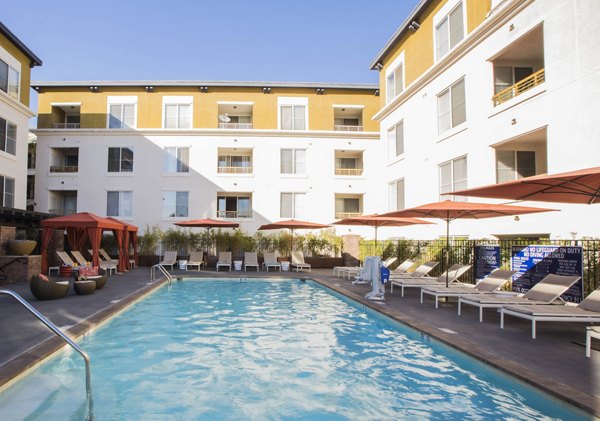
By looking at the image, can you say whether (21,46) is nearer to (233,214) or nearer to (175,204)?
(175,204)

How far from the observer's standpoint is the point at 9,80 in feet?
65.1

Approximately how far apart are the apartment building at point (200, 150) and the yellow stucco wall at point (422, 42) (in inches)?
263

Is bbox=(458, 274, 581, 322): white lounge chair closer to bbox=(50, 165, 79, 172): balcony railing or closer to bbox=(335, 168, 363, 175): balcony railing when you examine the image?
bbox=(335, 168, 363, 175): balcony railing

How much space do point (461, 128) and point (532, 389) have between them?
12.5 metres

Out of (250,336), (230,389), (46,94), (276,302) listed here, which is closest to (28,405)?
(230,389)

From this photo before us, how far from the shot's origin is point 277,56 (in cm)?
2216

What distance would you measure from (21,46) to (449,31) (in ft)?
65.8

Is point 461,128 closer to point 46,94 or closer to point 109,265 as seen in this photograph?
point 109,265

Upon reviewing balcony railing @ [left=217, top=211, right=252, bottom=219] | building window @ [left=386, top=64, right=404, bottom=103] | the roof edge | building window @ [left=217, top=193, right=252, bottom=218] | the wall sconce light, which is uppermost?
the wall sconce light

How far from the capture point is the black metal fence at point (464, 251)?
336 inches

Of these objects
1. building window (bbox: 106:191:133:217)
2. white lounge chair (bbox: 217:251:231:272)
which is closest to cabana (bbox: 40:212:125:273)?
white lounge chair (bbox: 217:251:231:272)

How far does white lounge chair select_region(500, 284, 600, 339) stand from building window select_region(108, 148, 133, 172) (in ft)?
78.5

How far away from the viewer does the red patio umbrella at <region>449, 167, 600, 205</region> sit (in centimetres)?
568

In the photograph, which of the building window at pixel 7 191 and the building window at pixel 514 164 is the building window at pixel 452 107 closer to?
the building window at pixel 514 164
